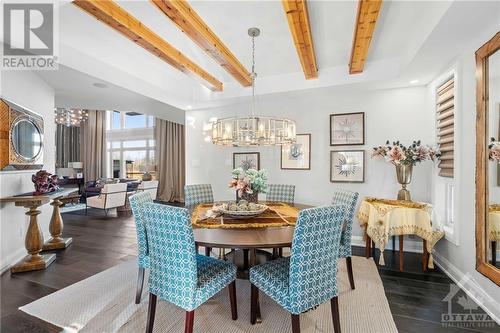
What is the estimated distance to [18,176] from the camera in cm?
313

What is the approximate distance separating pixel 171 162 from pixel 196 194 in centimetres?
511

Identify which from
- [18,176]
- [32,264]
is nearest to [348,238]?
[32,264]

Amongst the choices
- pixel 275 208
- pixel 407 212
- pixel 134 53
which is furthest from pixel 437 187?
pixel 134 53

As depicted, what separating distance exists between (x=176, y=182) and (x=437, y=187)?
697 centimetres

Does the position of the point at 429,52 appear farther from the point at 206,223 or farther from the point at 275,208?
the point at 206,223

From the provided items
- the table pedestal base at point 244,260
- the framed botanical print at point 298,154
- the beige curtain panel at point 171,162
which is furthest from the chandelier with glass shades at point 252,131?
the beige curtain panel at point 171,162

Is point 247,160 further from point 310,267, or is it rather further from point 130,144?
point 130,144

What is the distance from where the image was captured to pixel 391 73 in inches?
131

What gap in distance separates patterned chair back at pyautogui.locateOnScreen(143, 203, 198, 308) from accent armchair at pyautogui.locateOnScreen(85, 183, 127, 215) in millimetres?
4917

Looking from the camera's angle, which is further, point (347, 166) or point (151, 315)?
point (347, 166)

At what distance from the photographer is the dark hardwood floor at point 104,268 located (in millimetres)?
1964

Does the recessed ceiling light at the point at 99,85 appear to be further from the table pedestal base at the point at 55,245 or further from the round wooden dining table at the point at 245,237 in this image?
the round wooden dining table at the point at 245,237

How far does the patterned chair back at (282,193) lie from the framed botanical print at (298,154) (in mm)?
780

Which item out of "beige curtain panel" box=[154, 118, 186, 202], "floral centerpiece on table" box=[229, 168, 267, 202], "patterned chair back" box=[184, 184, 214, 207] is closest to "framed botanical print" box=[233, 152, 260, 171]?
"patterned chair back" box=[184, 184, 214, 207]
